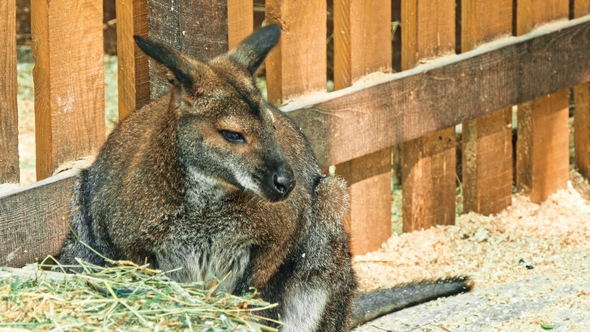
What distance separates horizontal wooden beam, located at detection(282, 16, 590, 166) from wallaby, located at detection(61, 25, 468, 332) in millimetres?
964

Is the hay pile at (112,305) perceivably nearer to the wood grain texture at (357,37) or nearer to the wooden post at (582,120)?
the wood grain texture at (357,37)

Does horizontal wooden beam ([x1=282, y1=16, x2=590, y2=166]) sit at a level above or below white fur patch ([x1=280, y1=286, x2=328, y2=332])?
above

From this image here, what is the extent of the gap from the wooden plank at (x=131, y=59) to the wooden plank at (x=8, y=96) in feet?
1.66

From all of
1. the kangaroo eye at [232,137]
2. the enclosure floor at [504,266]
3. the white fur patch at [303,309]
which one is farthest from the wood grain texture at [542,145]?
the kangaroo eye at [232,137]

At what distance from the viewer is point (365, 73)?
6.11 meters

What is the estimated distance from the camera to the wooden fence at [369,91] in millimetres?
4941

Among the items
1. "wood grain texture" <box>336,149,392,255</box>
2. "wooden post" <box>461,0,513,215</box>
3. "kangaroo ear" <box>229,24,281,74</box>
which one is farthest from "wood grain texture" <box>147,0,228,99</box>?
"wooden post" <box>461,0,513,215</box>

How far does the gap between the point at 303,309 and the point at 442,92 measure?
6.47 ft

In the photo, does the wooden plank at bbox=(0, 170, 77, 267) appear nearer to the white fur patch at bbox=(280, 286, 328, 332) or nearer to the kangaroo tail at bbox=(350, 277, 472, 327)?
the white fur patch at bbox=(280, 286, 328, 332)

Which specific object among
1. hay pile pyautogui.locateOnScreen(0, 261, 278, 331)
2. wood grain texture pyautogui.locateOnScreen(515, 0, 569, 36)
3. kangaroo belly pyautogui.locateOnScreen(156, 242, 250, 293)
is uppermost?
wood grain texture pyautogui.locateOnScreen(515, 0, 569, 36)

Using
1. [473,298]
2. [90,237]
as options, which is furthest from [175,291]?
[473,298]

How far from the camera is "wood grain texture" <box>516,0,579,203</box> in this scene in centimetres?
709

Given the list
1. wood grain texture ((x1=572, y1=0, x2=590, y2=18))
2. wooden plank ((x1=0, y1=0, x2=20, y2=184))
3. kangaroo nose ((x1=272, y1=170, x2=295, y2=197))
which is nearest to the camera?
kangaroo nose ((x1=272, y1=170, x2=295, y2=197))

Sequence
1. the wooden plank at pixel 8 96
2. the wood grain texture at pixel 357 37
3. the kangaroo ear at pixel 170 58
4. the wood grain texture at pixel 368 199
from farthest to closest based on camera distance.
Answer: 1. the wood grain texture at pixel 368 199
2. the wood grain texture at pixel 357 37
3. the wooden plank at pixel 8 96
4. the kangaroo ear at pixel 170 58
